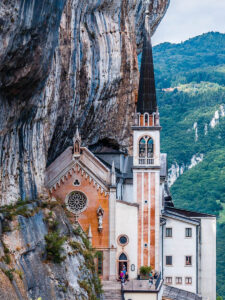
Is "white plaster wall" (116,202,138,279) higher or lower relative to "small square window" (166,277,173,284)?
higher

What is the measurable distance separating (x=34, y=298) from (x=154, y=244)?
77.9 feet

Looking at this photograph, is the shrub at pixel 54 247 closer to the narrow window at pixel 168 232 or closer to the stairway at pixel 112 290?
the stairway at pixel 112 290

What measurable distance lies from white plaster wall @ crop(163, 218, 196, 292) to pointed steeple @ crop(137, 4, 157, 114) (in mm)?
10288

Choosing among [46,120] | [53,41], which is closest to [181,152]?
[46,120]

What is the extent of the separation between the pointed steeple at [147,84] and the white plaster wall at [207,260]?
12348 millimetres

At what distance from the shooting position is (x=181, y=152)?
5738 inches

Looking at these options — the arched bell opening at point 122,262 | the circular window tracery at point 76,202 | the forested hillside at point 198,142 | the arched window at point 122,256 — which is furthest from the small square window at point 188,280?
the forested hillside at point 198,142

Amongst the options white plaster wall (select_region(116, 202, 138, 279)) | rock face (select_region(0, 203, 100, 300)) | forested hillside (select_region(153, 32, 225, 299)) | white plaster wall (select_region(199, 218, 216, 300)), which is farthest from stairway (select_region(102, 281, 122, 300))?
forested hillside (select_region(153, 32, 225, 299))

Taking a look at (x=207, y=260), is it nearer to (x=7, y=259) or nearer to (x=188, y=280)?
(x=188, y=280)

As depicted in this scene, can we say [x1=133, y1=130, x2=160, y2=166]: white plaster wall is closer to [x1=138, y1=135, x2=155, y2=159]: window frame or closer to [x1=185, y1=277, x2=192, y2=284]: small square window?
[x1=138, y1=135, x2=155, y2=159]: window frame

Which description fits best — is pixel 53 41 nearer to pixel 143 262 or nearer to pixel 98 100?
pixel 98 100

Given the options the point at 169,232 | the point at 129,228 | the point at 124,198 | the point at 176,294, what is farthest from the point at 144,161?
the point at 176,294

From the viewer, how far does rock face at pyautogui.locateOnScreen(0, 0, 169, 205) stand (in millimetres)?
40219

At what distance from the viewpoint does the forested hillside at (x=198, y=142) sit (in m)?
127
